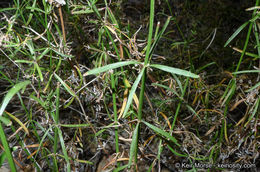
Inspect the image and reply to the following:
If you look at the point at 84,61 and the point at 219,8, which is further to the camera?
the point at 219,8

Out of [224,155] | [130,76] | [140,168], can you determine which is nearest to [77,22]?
[130,76]

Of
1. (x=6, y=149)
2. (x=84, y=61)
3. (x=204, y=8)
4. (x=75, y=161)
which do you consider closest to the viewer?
(x=6, y=149)

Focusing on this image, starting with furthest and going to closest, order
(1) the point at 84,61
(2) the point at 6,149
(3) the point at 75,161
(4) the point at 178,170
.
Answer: (1) the point at 84,61 < (4) the point at 178,170 < (3) the point at 75,161 < (2) the point at 6,149

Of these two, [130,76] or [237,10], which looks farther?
[237,10]

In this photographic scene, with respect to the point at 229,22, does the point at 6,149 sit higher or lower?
higher

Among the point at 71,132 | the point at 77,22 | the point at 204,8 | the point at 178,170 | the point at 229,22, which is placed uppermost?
the point at 77,22

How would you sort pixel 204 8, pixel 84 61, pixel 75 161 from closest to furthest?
1. pixel 75 161
2. pixel 84 61
3. pixel 204 8

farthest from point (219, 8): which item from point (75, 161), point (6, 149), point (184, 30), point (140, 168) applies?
point (6, 149)

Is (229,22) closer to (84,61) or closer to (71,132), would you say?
(84,61)

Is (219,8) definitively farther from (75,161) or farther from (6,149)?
(6,149)
